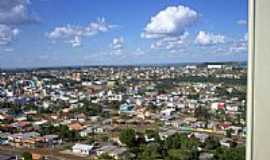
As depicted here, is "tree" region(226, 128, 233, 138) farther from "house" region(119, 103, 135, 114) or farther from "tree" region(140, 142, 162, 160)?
"house" region(119, 103, 135, 114)

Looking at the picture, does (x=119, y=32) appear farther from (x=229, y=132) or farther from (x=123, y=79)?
(x=229, y=132)

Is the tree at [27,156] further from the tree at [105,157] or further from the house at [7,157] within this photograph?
the tree at [105,157]

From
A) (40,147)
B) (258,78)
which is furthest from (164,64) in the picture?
(40,147)

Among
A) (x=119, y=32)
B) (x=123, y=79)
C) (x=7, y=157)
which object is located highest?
(x=119, y=32)

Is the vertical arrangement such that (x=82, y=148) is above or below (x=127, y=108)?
below

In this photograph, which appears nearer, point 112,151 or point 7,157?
point 112,151

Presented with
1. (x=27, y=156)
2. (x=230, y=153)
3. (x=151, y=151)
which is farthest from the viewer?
(x=27, y=156)

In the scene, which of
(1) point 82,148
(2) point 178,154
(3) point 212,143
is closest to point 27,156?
(1) point 82,148

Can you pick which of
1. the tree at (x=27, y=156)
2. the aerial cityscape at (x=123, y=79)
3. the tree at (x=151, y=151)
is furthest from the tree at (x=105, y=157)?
the tree at (x=27, y=156)

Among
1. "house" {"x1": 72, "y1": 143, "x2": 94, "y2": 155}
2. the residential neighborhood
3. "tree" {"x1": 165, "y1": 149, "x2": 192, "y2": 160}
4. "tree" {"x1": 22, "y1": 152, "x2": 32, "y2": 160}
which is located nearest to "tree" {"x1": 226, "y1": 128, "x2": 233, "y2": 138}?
the residential neighborhood
